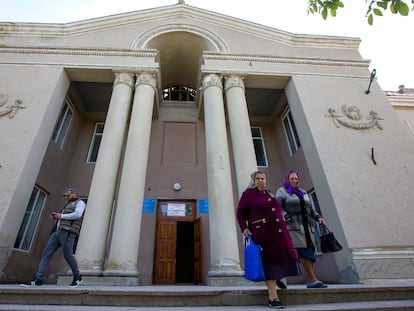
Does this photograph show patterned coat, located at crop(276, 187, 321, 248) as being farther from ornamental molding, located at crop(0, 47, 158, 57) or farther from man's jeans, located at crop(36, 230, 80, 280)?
ornamental molding, located at crop(0, 47, 158, 57)

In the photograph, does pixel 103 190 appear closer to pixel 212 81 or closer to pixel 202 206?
pixel 202 206

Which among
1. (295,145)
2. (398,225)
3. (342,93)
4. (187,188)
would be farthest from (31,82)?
(398,225)

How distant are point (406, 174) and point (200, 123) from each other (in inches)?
293

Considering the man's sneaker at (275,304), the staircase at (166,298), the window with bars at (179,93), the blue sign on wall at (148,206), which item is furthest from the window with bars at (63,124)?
the man's sneaker at (275,304)

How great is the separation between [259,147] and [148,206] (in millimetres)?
5480

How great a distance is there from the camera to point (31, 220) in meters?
8.16

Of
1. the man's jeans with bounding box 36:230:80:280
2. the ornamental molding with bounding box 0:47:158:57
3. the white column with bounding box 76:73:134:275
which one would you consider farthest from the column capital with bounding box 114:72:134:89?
the man's jeans with bounding box 36:230:80:280

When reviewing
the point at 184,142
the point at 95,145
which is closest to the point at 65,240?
the point at 184,142

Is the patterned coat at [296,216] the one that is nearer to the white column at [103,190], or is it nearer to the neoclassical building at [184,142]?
the neoclassical building at [184,142]

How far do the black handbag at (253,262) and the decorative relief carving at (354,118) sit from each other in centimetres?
633

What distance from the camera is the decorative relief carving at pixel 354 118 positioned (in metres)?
8.05

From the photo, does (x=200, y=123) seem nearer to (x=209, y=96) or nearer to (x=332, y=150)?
(x=209, y=96)

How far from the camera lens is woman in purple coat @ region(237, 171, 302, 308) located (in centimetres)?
309

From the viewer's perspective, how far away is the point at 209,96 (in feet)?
28.0
